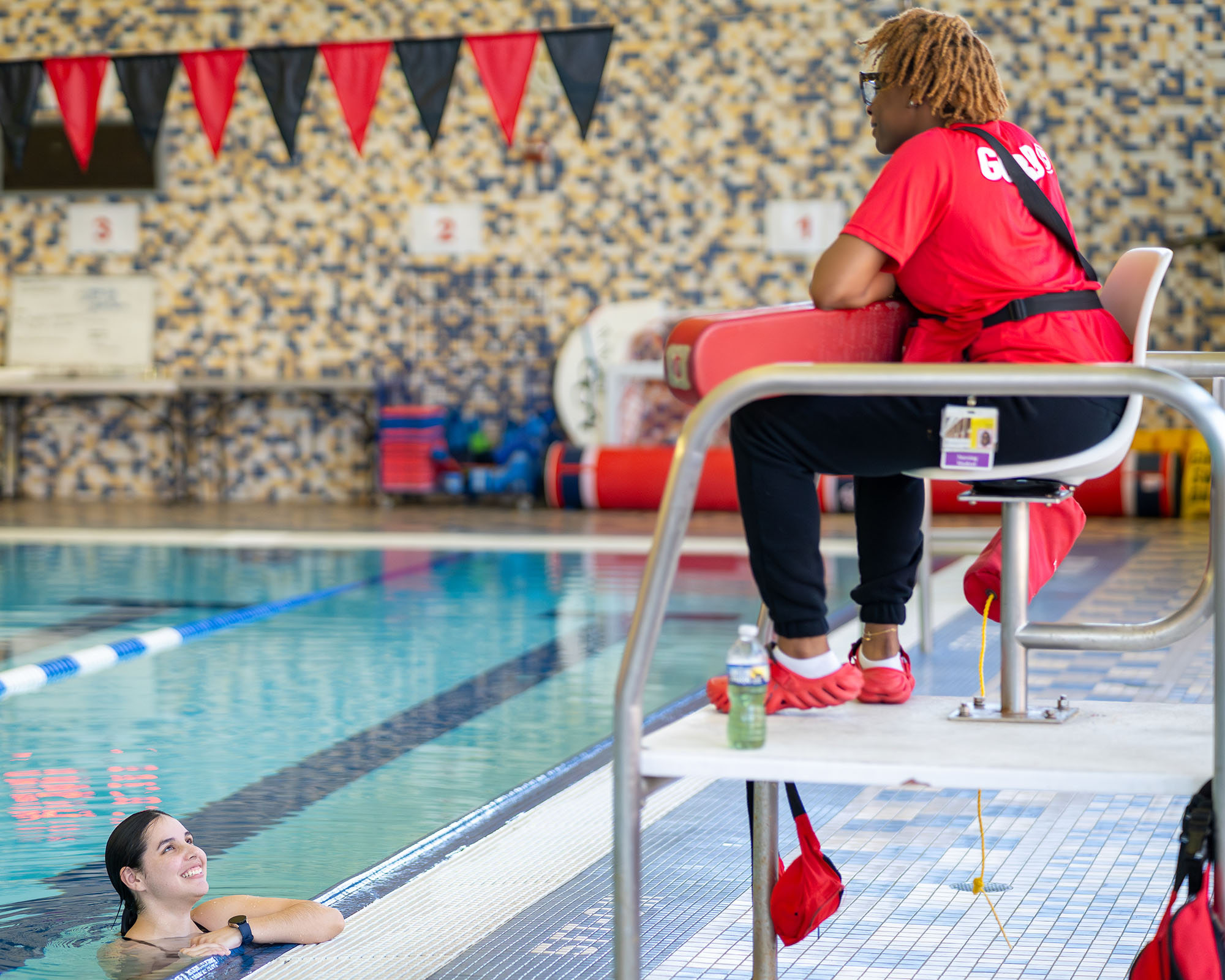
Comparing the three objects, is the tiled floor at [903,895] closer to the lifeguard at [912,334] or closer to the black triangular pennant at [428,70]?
the lifeguard at [912,334]

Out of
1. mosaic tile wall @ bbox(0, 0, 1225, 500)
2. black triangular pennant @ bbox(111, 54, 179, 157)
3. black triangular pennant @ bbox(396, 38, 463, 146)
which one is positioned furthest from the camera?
mosaic tile wall @ bbox(0, 0, 1225, 500)

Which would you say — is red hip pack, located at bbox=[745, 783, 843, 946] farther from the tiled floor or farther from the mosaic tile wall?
the mosaic tile wall

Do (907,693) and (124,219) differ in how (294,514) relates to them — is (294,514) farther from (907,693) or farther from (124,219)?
(907,693)

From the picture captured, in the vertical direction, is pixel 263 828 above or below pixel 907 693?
below

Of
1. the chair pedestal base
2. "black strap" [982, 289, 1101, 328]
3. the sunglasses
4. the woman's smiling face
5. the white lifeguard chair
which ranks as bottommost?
the woman's smiling face

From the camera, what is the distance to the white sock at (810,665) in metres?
1.62

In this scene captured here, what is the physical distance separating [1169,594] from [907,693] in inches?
179

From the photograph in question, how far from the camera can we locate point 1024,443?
160 centimetres

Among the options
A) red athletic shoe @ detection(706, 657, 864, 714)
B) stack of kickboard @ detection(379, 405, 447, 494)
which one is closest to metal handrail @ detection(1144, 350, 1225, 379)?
red athletic shoe @ detection(706, 657, 864, 714)

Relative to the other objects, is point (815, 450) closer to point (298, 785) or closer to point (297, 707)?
point (298, 785)

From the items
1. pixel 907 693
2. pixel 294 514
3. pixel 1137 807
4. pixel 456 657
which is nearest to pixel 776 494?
A: pixel 907 693

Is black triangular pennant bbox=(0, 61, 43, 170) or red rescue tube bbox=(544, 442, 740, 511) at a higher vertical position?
black triangular pennant bbox=(0, 61, 43, 170)

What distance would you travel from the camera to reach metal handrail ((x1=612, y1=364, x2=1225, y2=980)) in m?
1.37

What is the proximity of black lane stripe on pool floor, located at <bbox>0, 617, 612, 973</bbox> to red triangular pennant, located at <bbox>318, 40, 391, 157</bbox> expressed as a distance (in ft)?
12.1
